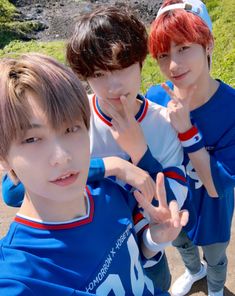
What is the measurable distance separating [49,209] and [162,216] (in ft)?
1.23

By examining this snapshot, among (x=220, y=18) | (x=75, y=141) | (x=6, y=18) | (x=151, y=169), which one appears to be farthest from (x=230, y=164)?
(x=6, y=18)

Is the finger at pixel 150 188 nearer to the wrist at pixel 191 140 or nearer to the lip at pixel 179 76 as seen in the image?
the wrist at pixel 191 140

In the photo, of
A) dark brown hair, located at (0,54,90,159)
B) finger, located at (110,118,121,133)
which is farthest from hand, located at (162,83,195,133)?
dark brown hair, located at (0,54,90,159)

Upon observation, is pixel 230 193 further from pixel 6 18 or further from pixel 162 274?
pixel 6 18

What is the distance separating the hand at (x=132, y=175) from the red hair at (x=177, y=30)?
595mm

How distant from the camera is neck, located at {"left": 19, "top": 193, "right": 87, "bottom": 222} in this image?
127cm

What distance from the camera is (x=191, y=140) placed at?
5.53 feet

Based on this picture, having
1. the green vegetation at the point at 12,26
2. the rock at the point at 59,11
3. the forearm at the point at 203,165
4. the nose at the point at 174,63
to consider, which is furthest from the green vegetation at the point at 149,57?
the forearm at the point at 203,165

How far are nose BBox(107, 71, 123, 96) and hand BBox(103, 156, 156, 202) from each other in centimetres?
25

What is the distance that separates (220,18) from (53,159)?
5.09 meters

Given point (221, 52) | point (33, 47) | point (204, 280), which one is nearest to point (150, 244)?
point (204, 280)

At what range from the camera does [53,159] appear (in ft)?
3.76

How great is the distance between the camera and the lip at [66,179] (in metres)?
1.18

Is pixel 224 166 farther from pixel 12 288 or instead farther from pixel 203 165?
pixel 12 288
